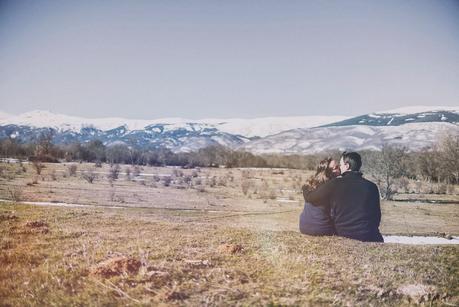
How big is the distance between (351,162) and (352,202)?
2.72 ft

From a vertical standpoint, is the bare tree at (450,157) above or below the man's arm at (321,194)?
above

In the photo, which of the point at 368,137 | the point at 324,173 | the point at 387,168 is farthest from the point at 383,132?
the point at 324,173

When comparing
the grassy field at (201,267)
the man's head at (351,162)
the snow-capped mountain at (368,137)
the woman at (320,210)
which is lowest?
the grassy field at (201,267)

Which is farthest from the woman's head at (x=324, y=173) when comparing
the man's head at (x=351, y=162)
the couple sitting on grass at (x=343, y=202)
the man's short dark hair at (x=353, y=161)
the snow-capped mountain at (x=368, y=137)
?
the snow-capped mountain at (x=368, y=137)

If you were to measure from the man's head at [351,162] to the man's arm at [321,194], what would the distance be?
1.45ft

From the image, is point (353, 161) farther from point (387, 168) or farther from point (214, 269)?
point (387, 168)

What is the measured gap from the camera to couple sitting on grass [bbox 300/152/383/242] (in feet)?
26.6

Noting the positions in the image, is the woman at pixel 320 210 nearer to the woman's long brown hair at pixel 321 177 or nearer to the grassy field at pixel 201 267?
the woman's long brown hair at pixel 321 177

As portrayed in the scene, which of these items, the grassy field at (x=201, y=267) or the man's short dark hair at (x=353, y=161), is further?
the man's short dark hair at (x=353, y=161)

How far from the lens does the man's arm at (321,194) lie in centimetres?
816

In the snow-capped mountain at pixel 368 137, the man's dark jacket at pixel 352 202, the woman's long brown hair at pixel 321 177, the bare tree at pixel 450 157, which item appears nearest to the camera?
the man's dark jacket at pixel 352 202

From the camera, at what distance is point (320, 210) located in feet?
28.0

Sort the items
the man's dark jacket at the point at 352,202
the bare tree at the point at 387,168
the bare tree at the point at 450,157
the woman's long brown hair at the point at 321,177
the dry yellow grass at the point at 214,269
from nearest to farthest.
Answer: the dry yellow grass at the point at 214,269
the man's dark jacket at the point at 352,202
the woman's long brown hair at the point at 321,177
the bare tree at the point at 450,157
the bare tree at the point at 387,168

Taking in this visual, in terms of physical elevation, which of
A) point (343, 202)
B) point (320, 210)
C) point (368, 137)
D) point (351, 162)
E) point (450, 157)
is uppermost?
point (368, 137)
